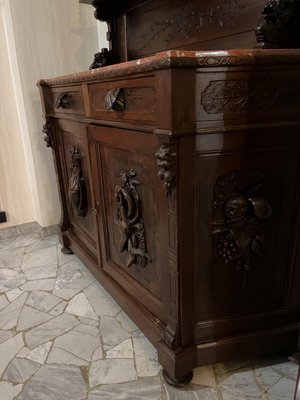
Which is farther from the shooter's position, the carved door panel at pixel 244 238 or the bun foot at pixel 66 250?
the bun foot at pixel 66 250

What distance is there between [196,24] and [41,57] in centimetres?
106

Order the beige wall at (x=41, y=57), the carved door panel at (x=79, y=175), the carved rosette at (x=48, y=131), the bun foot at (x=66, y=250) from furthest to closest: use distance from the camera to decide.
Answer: the bun foot at (x=66, y=250) → the beige wall at (x=41, y=57) → the carved rosette at (x=48, y=131) → the carved door panel at (x=79, y=175)

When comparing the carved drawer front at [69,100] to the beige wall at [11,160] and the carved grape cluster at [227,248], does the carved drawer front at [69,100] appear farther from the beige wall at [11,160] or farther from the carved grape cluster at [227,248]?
the carved grape cluster at [227,248]

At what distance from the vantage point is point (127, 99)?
0.94 m

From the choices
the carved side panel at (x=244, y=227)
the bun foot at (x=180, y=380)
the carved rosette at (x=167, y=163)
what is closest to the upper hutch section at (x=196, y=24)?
the carved side panel at (x=244, y=227)

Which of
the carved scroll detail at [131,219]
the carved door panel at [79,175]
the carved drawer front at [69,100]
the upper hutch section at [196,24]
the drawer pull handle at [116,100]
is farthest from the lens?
the carved door panel at [79,175]

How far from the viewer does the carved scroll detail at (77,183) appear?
4.94 feet

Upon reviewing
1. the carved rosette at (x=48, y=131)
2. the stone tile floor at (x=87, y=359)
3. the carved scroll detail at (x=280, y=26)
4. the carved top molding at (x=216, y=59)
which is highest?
the carved scroll detail at (x=280, y=26)

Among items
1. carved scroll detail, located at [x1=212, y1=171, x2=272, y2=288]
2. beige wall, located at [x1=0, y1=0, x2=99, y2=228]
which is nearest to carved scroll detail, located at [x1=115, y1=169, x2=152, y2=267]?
carved scroll detail, located at [x1=212, y1=171, x2=272, y2=288]

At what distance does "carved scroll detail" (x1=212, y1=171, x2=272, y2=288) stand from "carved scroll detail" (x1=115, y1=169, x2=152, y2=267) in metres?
0.28

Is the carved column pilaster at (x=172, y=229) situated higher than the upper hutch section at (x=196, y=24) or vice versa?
the upper hutch section at (x=196, y=24)

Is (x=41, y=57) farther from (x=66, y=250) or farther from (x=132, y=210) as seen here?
(x=132, y=210)

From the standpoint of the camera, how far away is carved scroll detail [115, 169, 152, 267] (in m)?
1.08

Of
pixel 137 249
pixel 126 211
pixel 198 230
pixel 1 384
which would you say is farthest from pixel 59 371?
pixel 198 230
